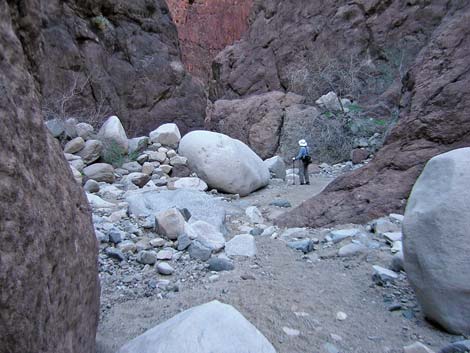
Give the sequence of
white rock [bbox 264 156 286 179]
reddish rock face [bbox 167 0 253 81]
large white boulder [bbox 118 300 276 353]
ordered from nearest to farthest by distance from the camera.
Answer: large white boulder [bbox 118 300 276 353] → white rock [bbox 264 156 286 179] → reddish rock face [bbox 167 0 253 81]

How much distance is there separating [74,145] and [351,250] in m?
4.59

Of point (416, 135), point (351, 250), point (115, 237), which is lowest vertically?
point (351, 250)

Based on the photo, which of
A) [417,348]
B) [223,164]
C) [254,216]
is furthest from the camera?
[223,164]

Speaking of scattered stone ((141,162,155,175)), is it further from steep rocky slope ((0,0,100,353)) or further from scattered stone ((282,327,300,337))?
steep rocky slope ((0,0,100,353))

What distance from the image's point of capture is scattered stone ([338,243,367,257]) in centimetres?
301

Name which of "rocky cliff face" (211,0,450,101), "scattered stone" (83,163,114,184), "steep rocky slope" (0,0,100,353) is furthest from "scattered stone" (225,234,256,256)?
"rocky cliff face" (211,0,450,101)

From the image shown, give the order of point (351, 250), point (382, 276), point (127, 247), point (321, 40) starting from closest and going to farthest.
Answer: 1. point (382, 276)
2. point (127, 247)
3. point (351, 250)
4. point (321, 40)

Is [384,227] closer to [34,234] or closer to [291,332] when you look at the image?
[291,332]

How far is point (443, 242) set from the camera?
1.86 meters

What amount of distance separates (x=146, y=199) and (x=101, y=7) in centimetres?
654

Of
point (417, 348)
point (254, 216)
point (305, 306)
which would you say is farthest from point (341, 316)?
point (254, 216)

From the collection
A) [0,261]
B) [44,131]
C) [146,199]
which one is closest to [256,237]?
[146,199]

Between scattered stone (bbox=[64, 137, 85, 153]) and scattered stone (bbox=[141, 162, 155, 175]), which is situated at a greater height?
scattered stone (bbox=[64, 137, 85, 153])

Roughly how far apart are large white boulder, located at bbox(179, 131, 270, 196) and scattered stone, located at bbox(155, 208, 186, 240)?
2.83m
